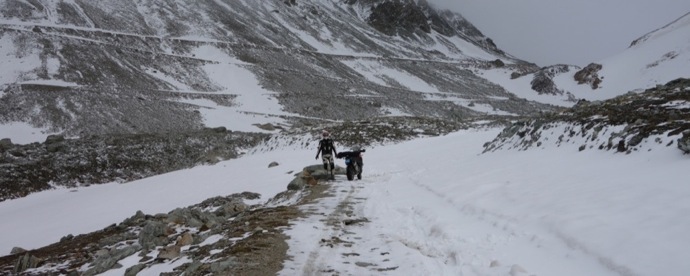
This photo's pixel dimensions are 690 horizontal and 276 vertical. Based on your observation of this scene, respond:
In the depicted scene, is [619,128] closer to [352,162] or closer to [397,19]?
[352,162]

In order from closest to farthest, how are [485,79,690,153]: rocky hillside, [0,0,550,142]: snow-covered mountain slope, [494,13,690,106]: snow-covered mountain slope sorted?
[485,79,690,153]: rocky hillside, [0,0,550,142]: snow-covered mountain slope, [494,13,690,106]: snow-covered mountain slope

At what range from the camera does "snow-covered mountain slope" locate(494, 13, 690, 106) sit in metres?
87.7

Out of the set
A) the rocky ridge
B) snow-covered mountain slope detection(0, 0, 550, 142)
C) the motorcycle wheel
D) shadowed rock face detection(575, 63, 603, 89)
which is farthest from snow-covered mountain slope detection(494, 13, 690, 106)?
the motorcycle wheel

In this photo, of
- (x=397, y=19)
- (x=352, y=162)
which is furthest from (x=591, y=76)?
(x=352, y=162)

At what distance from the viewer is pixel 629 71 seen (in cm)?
10338

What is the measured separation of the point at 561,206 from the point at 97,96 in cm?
6198

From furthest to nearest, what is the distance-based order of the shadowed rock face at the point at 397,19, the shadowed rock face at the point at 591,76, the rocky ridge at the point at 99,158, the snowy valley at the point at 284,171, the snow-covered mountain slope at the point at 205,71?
1. the shadowed rock face at the point at 397,19
2. the shadowed rock face at the point at 591,76
3. the snow-covered mountain slope at the point at 205,71
4. the rocky ridge at the point at 99,158
5. the snowy valley at the point at 284,171

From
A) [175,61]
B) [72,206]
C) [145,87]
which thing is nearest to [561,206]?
[72,206]

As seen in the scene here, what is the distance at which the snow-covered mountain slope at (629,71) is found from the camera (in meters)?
87.7

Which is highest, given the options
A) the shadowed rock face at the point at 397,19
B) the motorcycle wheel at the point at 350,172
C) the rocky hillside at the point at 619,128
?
the shadowed rock face at the point at 397,19

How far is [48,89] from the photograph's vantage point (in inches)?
2190

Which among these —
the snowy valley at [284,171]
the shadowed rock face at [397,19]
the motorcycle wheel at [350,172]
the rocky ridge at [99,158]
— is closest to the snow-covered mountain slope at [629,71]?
the snowy valley at [284,171]

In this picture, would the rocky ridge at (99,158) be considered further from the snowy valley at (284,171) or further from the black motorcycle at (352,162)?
the black motorcycle at (352,162)

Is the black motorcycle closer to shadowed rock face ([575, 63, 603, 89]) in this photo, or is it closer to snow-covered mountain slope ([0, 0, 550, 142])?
snow-covered mountain slope ([0, 0, 550, 142])
